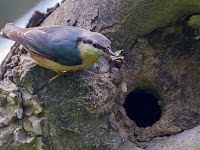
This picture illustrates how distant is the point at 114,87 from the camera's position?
203 centimetres

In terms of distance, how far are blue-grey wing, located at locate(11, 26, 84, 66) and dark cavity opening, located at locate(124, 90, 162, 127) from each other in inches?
37.3

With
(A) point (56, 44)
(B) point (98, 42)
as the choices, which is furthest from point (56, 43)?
(B) point (98, 42)

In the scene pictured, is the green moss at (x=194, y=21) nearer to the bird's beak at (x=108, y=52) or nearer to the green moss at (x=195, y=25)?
the green moss at (x=195, y=25)

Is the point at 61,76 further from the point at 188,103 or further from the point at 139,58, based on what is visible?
the point at 188,103

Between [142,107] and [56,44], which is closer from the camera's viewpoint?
[56,44]

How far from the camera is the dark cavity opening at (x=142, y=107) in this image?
8.26ft

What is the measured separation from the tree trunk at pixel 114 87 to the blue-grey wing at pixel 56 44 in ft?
0.62

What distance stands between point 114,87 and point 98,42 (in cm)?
49

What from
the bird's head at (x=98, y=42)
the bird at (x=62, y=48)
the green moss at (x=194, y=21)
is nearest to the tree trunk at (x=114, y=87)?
the green moss at (x=194, y=21)

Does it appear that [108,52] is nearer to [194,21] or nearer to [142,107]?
[194,21]

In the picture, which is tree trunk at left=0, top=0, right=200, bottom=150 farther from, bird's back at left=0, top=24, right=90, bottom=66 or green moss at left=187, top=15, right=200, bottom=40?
bird's back at left=0, top=24, right=90, bottom=66

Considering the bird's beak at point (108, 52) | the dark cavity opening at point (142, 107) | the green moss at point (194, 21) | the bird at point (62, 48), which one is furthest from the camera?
the dark cavity opening at point (142, 107)

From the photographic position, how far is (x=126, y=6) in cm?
199

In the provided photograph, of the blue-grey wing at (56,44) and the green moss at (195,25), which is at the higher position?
the blue-grey wing at (56,44)
